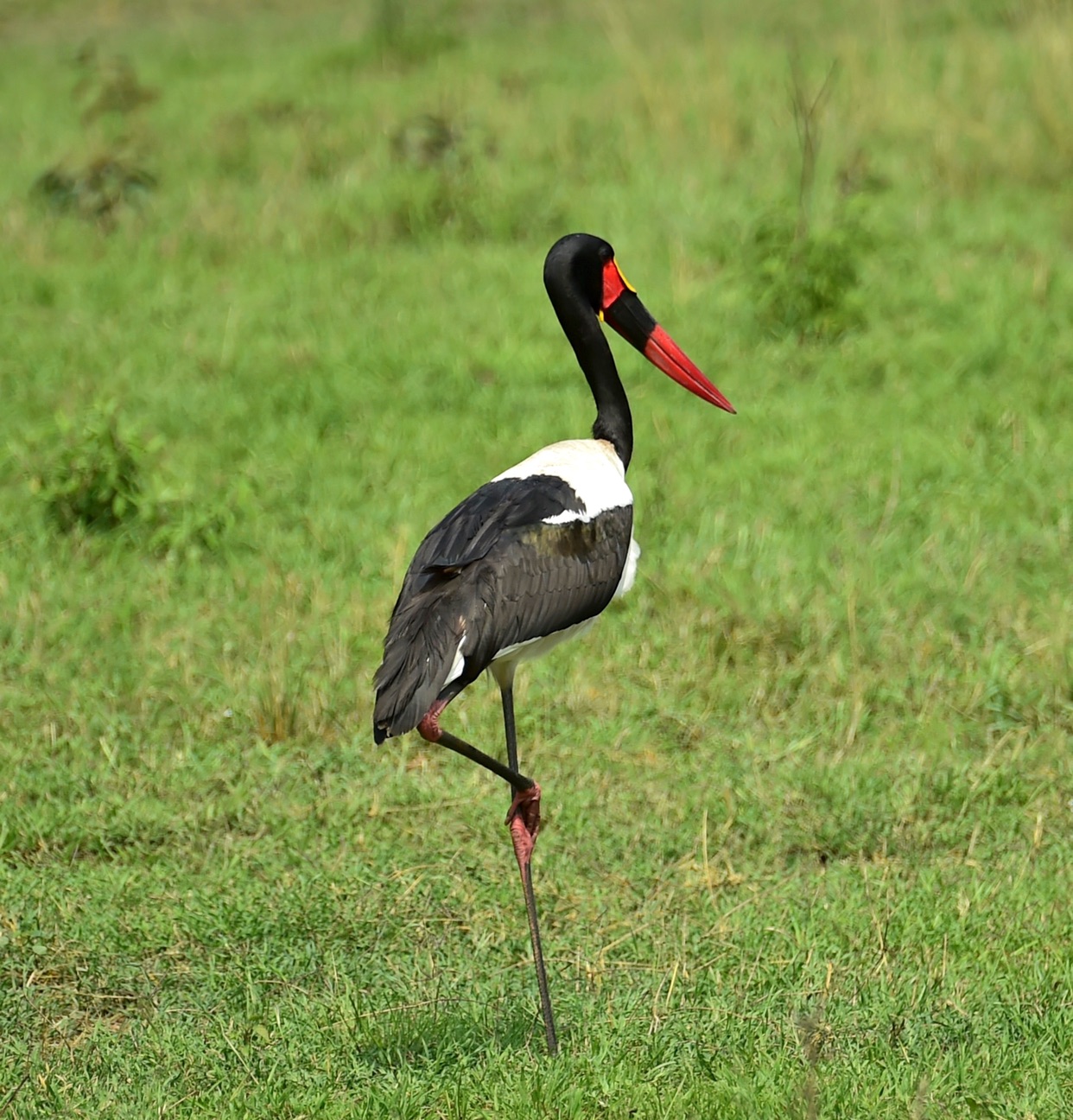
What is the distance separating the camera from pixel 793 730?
4520mm

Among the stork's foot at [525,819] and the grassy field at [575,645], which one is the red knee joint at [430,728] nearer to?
the stork's foot at [525,819]

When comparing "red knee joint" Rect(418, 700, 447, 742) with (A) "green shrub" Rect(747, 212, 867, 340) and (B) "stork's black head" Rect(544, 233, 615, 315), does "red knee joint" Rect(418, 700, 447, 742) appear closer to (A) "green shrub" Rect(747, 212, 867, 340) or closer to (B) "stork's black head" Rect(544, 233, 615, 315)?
(B) "stork's black head" Rect(544, 233, 615, 315)

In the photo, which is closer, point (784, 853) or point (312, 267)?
point (784, 853)

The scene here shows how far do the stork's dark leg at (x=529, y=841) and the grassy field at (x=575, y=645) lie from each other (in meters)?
0.06

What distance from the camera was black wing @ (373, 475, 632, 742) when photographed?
3.14m

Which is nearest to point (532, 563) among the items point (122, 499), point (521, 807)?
point (521, 807)

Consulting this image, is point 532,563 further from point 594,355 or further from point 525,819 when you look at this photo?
point 594,355

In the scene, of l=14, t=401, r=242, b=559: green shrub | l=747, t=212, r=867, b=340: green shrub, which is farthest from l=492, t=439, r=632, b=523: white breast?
l=747, t=212, r=867, b=340: green shrub

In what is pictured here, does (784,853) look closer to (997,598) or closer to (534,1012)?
(534,1012)

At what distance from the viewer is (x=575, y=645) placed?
493 cm

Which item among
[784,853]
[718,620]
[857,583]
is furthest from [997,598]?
[784,853]

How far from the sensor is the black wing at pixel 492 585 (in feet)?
10.3

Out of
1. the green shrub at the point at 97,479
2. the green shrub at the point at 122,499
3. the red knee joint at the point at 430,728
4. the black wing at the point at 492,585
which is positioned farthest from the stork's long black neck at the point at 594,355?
the green shrub at the point at 97,479

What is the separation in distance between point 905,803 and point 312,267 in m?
4.52
